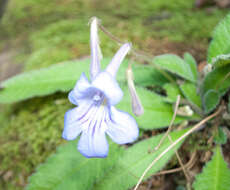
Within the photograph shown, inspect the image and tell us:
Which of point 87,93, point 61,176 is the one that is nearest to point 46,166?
point 61,176

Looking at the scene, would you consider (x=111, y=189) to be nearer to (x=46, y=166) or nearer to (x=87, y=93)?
(x=46, y=166)

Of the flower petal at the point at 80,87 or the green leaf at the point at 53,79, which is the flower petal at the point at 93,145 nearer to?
the flower petal at the point at 80,87

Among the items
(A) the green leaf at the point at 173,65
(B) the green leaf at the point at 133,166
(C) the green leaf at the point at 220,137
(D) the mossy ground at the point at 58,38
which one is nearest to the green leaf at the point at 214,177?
(C) the green leaf at the point at 220,137

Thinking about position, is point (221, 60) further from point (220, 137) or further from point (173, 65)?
point (220, 137)

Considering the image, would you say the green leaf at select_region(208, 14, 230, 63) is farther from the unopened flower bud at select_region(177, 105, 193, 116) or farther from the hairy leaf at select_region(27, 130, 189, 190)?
the hairy leaf at select_region(27, 130, 189, 190)

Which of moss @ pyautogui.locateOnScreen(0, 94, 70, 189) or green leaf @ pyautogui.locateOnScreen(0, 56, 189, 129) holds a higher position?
green leaf @ pyautogui.locateOnScreen(0, 56, 189, 129)

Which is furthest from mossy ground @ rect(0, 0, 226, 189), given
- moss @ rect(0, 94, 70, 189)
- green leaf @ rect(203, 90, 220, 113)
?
green leaf @ rect(203, 90, 220, 113)
